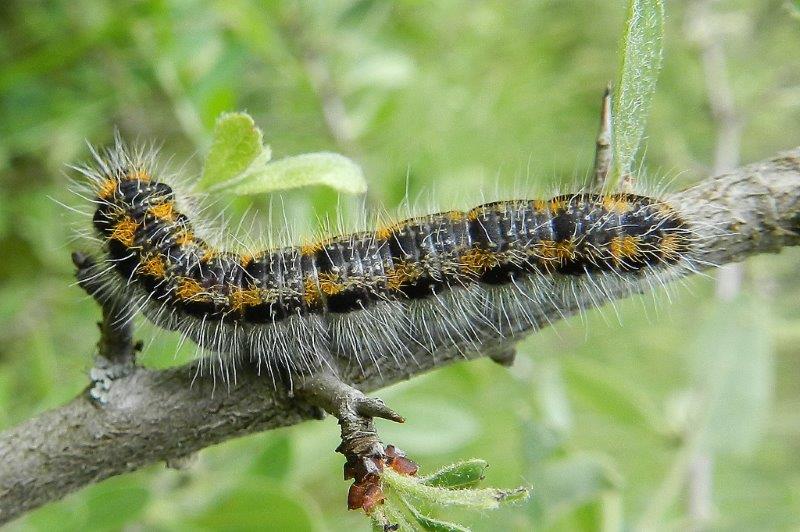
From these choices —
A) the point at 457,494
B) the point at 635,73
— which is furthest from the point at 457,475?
the point at 635,73

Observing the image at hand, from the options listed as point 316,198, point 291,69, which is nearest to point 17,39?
point 291,69

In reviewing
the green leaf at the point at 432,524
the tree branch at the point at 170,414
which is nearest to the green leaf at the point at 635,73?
the tree branch at the point at 170,414

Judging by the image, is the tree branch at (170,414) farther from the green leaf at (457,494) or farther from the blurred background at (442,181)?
the green leaf at (457,494)

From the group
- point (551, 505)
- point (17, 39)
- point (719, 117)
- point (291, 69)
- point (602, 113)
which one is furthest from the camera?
point (17, 39)

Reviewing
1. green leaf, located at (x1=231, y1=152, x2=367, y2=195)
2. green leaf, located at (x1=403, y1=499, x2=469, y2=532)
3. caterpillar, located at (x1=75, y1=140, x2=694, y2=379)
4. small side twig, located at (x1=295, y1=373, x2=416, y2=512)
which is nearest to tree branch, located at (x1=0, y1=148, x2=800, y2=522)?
caterpillar, located at (x1=75, y1=140, x2=694, y2=379)

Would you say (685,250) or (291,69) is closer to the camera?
(685,250)

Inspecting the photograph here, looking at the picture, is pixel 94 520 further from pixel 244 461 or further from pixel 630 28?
pixel 630 28

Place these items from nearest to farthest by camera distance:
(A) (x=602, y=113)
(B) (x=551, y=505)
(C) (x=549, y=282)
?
(A) (x=602, y=113) < (C) (x=549, y=282) < (B) (x=551, y=505)
